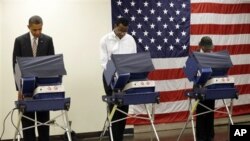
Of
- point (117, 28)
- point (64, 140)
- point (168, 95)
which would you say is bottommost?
point (64, 140)

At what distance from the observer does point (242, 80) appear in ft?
22.4

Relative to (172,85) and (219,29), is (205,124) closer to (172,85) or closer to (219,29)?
(172,85)

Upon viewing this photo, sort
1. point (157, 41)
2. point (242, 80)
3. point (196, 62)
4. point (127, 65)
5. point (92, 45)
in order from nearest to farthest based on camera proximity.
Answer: point (127, 65) → point (196, 62) → point (92, 45) → point (157, 41) → point (242, 80)

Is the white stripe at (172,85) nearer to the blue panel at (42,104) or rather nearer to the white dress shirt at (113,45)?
the white dress shirt at (113,45)

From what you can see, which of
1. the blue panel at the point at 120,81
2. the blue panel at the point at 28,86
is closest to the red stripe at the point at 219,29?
the blue panel at the point at 120,81

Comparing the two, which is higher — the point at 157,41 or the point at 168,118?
the point at 157,41

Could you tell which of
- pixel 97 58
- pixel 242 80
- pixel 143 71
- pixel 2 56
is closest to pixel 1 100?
pixel 2 56

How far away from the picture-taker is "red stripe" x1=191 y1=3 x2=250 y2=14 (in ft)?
20.9

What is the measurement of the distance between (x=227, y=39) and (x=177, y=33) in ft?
3.20

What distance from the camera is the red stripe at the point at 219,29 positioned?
6.36m

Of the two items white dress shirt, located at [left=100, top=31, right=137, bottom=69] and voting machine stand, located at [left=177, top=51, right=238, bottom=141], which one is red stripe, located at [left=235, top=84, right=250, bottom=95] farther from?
white dress shirt, located at [left=100, top=31, right=137, bottom=69]

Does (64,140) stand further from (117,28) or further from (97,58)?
(117,28)

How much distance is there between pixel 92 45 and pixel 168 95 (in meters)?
1.45

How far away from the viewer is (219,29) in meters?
6.58
